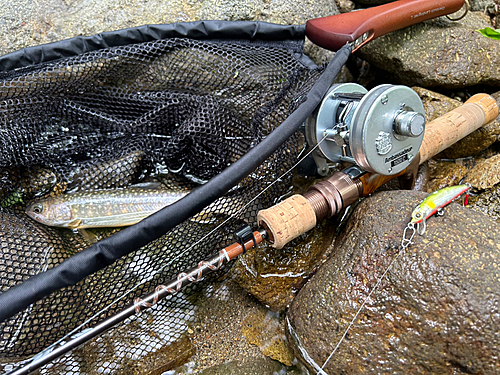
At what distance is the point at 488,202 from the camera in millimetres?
2592

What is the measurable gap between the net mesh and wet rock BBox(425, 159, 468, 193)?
1.33 m

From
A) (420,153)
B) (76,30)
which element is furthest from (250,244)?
(76,30)

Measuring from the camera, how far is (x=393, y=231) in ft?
6.10

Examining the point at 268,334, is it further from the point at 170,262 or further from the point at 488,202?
the point at 488,202

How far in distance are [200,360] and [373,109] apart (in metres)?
1.75

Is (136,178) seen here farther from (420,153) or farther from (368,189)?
(420,153)

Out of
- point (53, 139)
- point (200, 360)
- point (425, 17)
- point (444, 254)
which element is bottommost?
point (200, 360)

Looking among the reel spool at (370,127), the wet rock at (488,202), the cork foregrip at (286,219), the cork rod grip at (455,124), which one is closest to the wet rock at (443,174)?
the wet rock at (488,202)

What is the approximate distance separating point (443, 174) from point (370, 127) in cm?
143

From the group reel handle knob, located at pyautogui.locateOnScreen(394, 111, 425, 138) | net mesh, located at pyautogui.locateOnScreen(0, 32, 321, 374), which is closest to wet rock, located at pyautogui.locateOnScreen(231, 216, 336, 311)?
net mesh, located at pyautogui.locateOnScreen(0, 32, 321, 374)

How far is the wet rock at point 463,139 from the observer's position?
286cm

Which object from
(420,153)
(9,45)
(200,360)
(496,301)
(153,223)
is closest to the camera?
(153,223)

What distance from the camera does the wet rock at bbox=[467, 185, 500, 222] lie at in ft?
8.42

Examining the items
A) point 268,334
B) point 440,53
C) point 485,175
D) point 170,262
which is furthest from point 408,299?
point 440,53
